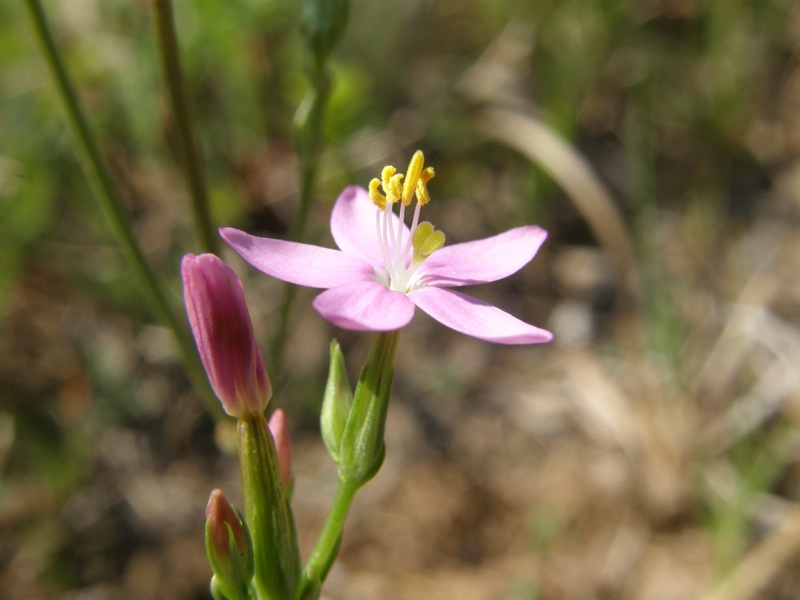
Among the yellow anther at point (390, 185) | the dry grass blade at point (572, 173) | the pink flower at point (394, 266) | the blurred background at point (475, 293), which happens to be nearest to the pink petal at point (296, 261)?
the pink flower at point (394, 266)

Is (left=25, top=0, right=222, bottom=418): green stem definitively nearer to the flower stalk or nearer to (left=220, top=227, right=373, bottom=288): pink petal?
the flower stalk

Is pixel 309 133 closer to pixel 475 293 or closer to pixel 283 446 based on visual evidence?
pixel 283 446

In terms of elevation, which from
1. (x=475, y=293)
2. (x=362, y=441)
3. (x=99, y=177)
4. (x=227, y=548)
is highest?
(x=475, y=293)

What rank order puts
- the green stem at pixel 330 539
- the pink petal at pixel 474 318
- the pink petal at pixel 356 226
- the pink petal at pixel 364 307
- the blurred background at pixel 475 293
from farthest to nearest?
Result: the blurred background at pixel 475 293 < the pink petal at pixel 356 226 < the green stem at pixel 330 539 < the pink petal at pixel 474 318 < the pink petal at pixel 364 307

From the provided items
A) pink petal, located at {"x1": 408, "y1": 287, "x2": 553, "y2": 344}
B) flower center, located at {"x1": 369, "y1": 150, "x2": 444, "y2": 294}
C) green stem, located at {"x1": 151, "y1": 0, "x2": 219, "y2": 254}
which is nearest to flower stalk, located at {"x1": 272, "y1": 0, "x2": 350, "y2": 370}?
green stem, located at {"x1": 151, "y1": 0, "x2": 219, "y2": 254}

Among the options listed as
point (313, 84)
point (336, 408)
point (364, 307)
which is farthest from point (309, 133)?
point (364, 307)

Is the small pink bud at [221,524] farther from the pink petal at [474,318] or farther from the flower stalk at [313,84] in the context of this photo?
the flower stalk at [313,84]

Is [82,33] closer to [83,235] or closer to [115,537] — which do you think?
[83,235]
